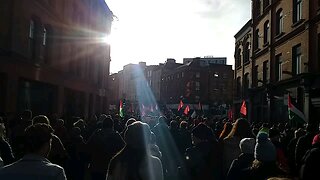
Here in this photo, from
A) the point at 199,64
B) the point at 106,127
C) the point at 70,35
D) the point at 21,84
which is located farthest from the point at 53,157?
the point at 199,64

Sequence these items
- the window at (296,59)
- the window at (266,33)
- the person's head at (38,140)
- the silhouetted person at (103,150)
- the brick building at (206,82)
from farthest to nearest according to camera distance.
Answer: the brick building at (206,82)
the window at (266,33)
the window at (296,59)
the silhouetted person at (103,150)
the person's head at (38,140)

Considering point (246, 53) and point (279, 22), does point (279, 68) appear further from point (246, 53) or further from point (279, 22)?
point (246, 53)

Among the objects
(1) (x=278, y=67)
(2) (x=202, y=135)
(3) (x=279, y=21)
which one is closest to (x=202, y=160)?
(2) (x=202, y=135)

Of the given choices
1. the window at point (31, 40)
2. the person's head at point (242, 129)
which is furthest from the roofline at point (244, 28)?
the person's head at point (242, 129)

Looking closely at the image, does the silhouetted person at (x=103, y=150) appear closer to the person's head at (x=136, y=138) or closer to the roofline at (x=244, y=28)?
the person's head at (x=136, y=138)

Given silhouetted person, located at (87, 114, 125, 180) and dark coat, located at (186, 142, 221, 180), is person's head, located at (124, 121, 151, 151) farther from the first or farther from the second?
silhouetted person, located at (87, 114, 125, 180)

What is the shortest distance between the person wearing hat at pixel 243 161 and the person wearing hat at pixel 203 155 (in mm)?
1056

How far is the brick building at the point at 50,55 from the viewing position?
17.7 metres

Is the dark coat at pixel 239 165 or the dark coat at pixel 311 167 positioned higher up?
the dark coat at pixel 311 167

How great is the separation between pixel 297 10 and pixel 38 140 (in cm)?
2268

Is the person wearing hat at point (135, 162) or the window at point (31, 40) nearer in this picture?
the person wearing hat at point (135, 162)

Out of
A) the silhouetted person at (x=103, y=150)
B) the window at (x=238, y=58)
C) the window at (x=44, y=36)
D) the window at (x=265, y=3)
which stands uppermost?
the window at (x=265, y=3)

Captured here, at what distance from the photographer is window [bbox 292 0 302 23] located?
76.6 ft

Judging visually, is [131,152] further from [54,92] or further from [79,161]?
[54,92]
